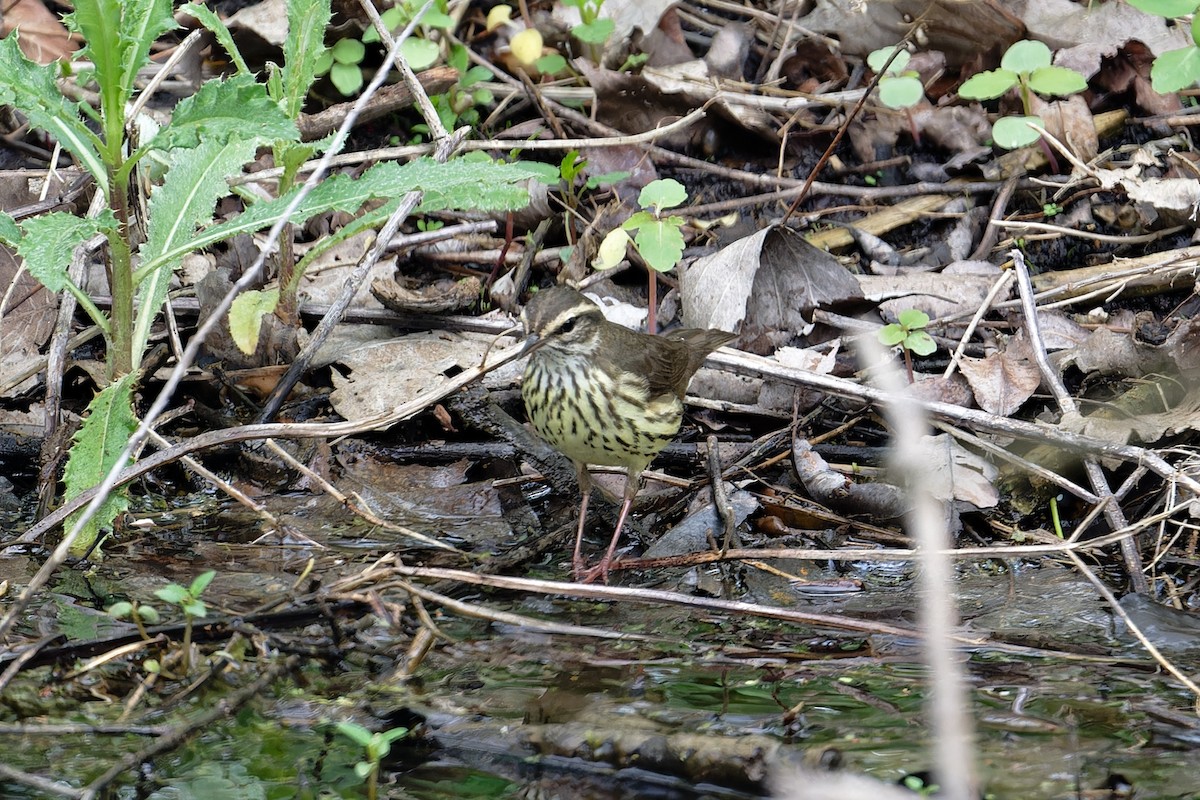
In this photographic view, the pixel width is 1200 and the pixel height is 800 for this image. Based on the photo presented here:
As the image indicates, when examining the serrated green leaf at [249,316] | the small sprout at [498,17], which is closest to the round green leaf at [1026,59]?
the small sprout at [498,17]

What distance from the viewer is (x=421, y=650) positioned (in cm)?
320

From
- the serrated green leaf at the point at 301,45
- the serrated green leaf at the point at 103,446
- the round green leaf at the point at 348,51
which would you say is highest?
the round green leaf at the point at 348,51

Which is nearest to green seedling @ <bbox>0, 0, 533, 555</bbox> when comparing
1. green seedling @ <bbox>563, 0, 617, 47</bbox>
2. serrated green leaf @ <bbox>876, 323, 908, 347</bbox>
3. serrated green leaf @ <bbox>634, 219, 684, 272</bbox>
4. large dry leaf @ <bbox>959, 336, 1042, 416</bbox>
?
serrated green leaf @ <bbox>634, 219, 684, 272</bbox>

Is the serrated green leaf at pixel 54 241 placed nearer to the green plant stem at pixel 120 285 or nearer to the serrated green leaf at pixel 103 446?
the green plant stem at pixel 120 285

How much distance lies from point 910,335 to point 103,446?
2.99 meters

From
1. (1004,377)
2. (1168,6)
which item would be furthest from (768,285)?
(1168,6)

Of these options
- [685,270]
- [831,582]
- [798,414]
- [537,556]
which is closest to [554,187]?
[685,270]

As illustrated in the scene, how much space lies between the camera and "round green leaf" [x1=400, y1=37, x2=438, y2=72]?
610 cm

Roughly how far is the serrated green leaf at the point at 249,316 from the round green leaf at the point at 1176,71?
3578 mm

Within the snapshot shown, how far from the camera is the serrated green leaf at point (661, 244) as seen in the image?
4.91 meters

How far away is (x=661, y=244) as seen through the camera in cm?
493

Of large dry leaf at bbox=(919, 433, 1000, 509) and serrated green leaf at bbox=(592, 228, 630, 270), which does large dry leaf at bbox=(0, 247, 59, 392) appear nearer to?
serrated green leaf at bbox=(592, 228, 630, 270)

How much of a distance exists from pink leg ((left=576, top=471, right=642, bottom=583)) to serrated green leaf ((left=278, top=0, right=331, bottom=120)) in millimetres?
1786

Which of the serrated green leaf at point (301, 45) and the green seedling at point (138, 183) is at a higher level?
Result: the serrated green leaf at point (301, 45)
